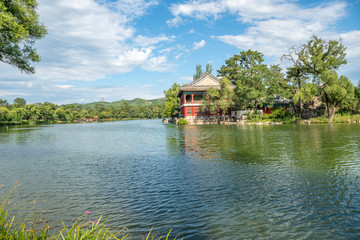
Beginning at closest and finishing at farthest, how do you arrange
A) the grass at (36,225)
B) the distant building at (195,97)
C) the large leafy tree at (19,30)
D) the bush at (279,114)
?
the grass at (36,225) → the large leafy tree at (19,30) → the bush at (279,114) → the distant building at (195,97)

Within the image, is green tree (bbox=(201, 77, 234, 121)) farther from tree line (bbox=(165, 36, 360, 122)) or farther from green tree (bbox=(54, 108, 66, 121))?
green tree (bbox=(54, 108, 66, 121))

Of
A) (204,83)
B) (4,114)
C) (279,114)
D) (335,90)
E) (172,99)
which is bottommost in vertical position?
(279,114)

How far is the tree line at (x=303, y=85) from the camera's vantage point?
36.3 metres

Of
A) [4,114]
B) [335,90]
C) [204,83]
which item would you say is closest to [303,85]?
[335,90]

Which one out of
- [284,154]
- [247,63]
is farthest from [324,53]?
[284,154]

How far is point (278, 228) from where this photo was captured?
15.0 ft

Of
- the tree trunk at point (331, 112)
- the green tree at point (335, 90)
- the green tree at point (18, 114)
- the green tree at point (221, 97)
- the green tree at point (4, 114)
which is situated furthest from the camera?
the green tree at point (18, 114)

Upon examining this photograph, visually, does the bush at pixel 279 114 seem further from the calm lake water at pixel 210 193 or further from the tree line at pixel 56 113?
the tree line at pixel 56 113

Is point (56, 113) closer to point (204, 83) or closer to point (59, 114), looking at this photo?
point (59, 114)

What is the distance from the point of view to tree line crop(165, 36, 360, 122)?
119ft

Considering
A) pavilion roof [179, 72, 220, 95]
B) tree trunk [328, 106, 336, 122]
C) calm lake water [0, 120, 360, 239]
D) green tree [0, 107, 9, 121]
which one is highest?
pavilion roof [179, 72, 220, 95]

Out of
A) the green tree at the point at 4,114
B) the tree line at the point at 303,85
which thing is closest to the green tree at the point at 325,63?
the tree line at the point at 303,85

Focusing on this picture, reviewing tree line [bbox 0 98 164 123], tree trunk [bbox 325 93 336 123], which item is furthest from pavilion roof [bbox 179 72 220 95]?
tree line [bbox 0 98 164 123]

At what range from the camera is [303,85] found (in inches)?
1495
